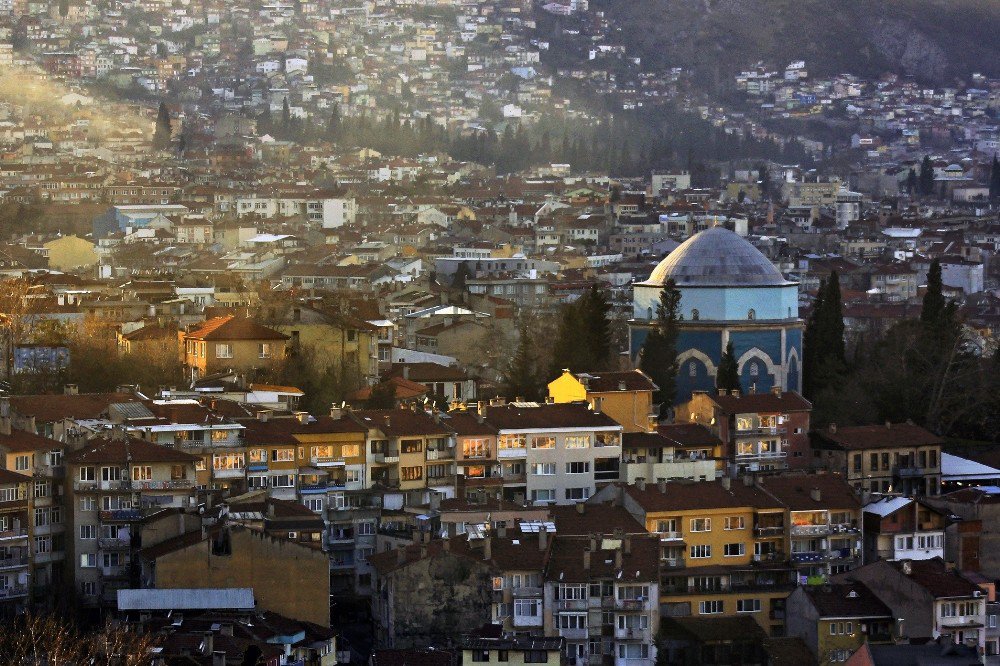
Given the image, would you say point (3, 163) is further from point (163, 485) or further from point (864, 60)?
point (864, 60)

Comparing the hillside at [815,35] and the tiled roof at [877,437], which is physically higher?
the tiled roof at [877,437]

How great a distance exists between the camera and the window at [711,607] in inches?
1264

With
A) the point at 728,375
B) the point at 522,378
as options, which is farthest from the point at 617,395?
the point at 728,375

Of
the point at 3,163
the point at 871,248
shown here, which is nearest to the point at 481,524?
the point at 871,248

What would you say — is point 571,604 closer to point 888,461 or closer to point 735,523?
point 735,523

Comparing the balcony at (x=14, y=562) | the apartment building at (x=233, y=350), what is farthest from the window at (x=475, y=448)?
the apartment building at (x=233, y=350)

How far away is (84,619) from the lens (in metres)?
30.6

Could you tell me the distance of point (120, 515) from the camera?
31984 mm

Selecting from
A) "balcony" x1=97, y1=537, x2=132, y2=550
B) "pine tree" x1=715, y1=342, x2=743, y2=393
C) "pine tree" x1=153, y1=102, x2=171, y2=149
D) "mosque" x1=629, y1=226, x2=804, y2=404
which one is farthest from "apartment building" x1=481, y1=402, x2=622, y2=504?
"pine tree" x1=153, y1=102, x2=171, y2=149

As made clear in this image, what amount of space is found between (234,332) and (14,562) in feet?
43.4

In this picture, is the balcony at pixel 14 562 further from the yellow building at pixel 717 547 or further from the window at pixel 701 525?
the window at pixel 701 525

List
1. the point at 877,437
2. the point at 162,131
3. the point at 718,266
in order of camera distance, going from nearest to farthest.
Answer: the point at 877,437 < the point at 718,266 < the point at 162,131

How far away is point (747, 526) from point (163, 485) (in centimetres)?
698

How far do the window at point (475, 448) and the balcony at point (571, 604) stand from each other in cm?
605
